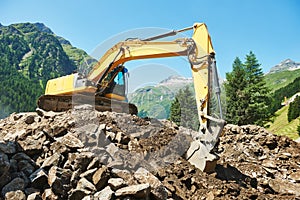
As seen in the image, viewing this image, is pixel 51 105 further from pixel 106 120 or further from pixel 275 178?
pixel 275 178

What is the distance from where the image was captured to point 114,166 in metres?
5.82

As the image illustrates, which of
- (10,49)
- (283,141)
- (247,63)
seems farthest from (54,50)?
(283,141)

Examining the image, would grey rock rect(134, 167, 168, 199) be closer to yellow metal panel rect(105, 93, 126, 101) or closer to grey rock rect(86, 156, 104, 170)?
grey rock rect(86, 156, 104, 170)

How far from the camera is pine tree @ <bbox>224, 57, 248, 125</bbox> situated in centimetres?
2258

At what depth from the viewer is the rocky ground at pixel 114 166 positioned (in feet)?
16.8

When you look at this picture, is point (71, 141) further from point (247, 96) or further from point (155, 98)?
point (247, 96)

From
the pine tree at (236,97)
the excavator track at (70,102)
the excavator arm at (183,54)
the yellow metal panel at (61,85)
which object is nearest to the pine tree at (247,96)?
the pine tree at (236,97)

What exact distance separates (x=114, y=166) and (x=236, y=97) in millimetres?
19633

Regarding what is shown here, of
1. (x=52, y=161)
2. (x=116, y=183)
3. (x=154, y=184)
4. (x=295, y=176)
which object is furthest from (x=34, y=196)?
(x=295, y=176)

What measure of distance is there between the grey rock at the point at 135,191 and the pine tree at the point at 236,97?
18725 mm

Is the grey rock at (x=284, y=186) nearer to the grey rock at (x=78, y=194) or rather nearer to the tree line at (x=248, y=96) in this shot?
the grey rock at (x=78, y=194)

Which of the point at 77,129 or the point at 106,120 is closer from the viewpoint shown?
the point at 77,129

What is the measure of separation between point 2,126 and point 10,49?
190165 millimetres

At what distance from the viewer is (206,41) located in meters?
7.73
